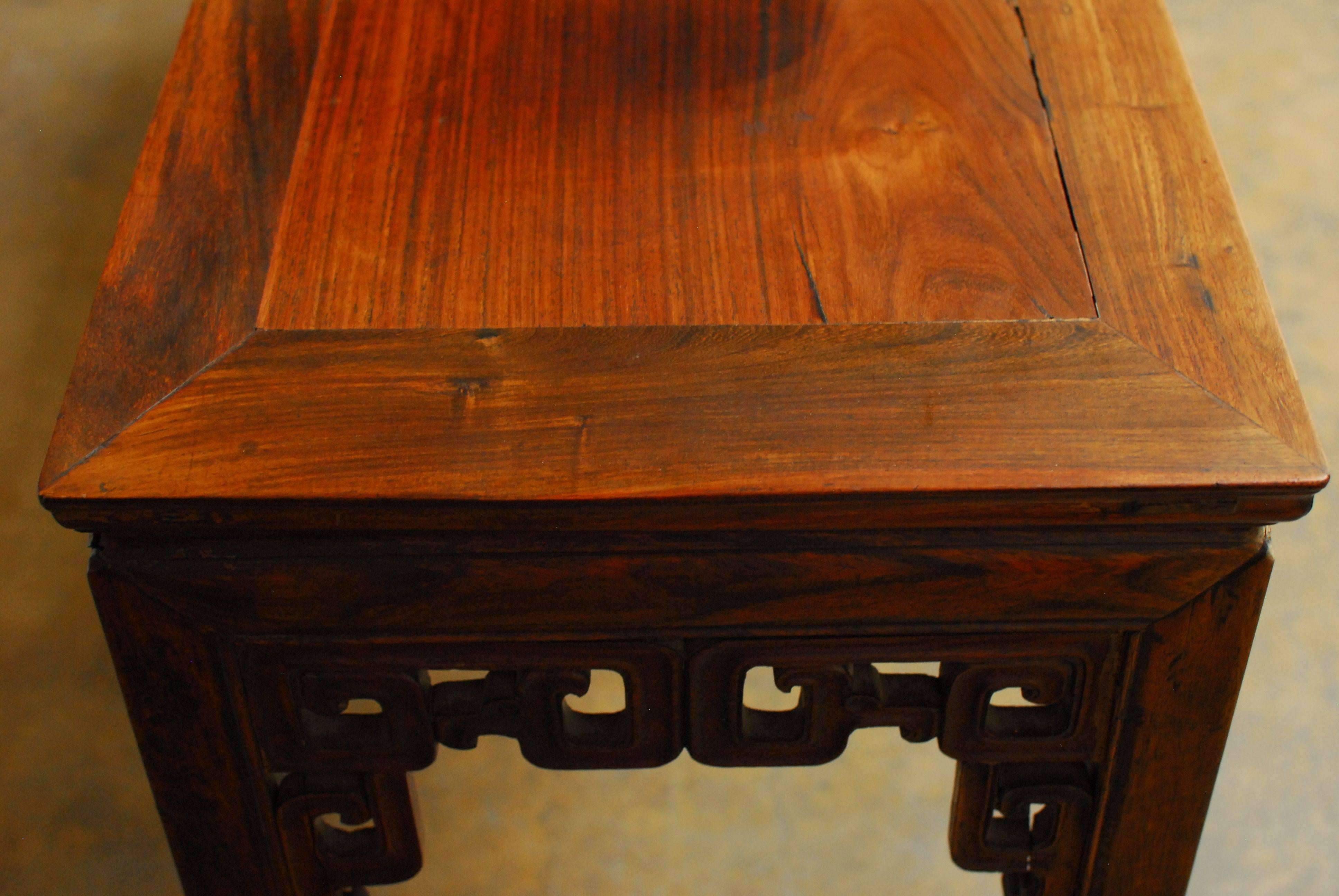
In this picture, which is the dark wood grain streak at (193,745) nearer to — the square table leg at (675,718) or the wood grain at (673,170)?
the square table leg at (675,718)

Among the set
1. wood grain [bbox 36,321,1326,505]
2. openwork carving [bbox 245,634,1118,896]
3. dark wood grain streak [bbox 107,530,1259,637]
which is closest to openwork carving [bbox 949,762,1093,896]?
openwork carving [bbox 245,634,1118,896]

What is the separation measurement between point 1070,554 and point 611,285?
27 cm

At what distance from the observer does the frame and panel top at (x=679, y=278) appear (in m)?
0.69

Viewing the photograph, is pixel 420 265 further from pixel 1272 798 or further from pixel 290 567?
pixel 1272 798

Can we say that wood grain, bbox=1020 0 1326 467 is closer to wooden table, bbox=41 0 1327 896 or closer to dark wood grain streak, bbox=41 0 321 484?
wooden table, bbox=41 0 1327 896

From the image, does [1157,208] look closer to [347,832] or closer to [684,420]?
[684,420]

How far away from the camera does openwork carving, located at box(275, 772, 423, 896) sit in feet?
2.75

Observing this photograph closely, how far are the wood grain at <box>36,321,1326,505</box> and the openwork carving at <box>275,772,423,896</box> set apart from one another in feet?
0.75

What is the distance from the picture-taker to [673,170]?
0.84 metres

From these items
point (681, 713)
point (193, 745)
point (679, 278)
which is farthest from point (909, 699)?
point (193, 745)


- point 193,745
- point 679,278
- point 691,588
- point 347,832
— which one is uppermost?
point 679,278

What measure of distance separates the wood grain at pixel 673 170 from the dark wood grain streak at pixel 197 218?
0.02 m

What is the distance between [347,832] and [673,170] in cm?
44

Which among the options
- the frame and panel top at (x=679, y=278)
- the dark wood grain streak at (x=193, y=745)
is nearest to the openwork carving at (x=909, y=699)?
the frame and panel top at (x=679, y=278)
